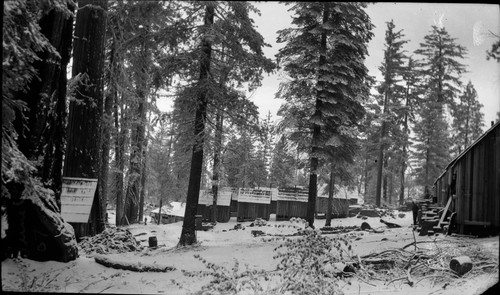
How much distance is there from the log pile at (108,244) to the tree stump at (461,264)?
159 inches

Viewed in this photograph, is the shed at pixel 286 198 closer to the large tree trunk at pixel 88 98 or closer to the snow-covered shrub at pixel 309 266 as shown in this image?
the snow-covered shrub at pixel 309 266

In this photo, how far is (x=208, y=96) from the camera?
17.9ft

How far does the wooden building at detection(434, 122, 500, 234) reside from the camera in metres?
3.59

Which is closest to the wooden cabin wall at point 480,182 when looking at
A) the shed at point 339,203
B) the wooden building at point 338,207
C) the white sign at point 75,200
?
the white sign at point 75,200

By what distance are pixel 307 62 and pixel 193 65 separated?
1.97 metres

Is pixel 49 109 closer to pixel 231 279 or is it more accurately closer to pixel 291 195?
pixel 231 279

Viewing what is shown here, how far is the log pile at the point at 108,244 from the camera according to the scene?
3630mm

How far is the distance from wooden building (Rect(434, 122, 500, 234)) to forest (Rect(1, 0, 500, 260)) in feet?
1.12

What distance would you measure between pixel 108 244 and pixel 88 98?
75.4 inches

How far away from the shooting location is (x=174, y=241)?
5988 millimetres

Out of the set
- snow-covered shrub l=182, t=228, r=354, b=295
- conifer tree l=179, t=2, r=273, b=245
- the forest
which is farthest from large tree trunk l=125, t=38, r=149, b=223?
snow-covered shrub l=182, t=228, r=354, b=295

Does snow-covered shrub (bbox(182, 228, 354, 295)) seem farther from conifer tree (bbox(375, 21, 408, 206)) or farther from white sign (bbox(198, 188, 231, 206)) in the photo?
white sign (bbox(198, 188, 231, 206))

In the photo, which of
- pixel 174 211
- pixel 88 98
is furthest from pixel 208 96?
pixel 174 211

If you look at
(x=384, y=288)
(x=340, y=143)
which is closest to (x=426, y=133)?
(x=384, y=288)
